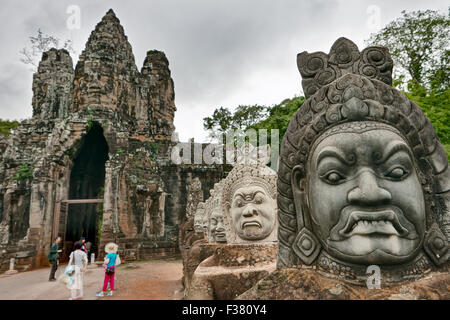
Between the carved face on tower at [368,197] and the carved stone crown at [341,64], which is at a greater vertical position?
the carved stone crown at [341,64]

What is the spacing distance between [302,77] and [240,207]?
74.1 inches

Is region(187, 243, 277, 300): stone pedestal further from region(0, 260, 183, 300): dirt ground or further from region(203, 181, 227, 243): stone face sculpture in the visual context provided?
region(0, 260, 183, 300): dirt ground

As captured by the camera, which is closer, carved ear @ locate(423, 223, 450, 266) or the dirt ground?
carved ear @ locate(423, 223, 450, 266)

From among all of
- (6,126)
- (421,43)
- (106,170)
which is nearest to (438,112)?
(421,43)

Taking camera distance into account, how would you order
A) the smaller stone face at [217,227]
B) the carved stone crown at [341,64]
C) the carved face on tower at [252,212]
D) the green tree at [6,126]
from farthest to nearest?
the green tree at [6,126] → the smaller stone face at [217,227] → the carved face on tower at [252,212] → the carved stone crown at [341,64]

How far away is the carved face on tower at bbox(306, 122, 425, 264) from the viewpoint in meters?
1.64

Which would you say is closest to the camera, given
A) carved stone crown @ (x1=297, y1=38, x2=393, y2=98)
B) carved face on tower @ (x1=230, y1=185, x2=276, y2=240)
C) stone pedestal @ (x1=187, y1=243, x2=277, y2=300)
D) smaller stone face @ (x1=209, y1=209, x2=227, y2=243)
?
carved stone crown @ (x1=297, y1=38, x2=393, y2=98)

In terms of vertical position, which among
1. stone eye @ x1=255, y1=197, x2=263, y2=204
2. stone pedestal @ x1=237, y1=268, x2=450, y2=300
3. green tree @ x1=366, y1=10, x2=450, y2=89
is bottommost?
stone pedestal @ x1=237, y1=268, x2=450, y2=300

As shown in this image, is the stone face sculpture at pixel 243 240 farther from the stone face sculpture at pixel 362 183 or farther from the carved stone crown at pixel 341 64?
the carved stone crown at pixel 341 64

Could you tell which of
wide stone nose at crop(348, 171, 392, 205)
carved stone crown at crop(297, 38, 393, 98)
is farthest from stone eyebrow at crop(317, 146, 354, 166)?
carved stone crown at crop(297, 38, 393, 98)

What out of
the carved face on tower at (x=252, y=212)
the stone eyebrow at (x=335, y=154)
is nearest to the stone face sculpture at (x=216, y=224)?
the carved face on tower at (x=252, y=212)

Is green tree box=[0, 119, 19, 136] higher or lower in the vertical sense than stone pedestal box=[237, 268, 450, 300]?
higher

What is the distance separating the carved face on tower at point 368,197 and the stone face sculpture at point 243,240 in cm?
134

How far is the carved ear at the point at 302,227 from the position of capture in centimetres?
187
